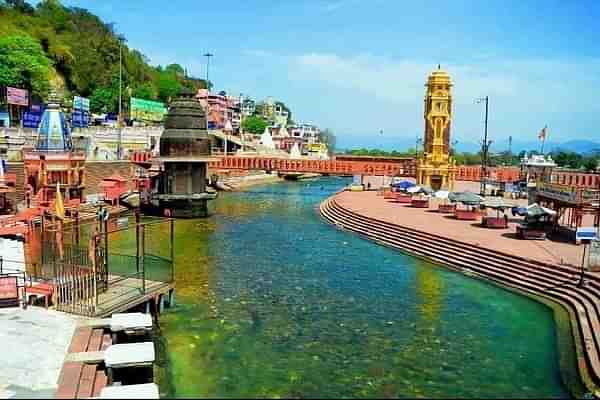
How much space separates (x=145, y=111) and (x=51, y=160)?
46067 mm

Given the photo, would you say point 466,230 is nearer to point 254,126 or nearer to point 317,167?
point 317,167

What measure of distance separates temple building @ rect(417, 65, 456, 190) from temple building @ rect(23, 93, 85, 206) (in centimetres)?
3362

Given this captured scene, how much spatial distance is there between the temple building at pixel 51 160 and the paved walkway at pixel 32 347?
20.8m

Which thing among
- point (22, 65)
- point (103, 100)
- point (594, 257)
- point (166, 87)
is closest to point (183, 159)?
point (594, 257)

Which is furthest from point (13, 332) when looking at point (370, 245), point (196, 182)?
point (196, 182)

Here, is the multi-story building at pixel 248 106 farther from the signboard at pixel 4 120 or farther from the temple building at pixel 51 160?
the temple building at pixel 51 160

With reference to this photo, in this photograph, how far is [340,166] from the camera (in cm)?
6250

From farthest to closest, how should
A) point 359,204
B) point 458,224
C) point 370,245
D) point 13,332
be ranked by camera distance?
point 359,204, point 458,224, point 370,245, point 13,332

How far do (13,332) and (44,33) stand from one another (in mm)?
73225

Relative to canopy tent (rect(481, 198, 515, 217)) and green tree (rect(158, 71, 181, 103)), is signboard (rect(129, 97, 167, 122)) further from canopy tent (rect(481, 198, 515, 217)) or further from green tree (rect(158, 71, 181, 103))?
canopy tent (rect(481, 198, 515, 217))

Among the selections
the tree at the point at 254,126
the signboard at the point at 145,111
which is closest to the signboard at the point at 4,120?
the signboard at the point at 145,111

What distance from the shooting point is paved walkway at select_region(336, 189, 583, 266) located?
80.4 ft

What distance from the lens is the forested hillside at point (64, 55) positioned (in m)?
62.0

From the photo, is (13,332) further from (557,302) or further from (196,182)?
(196,182)
